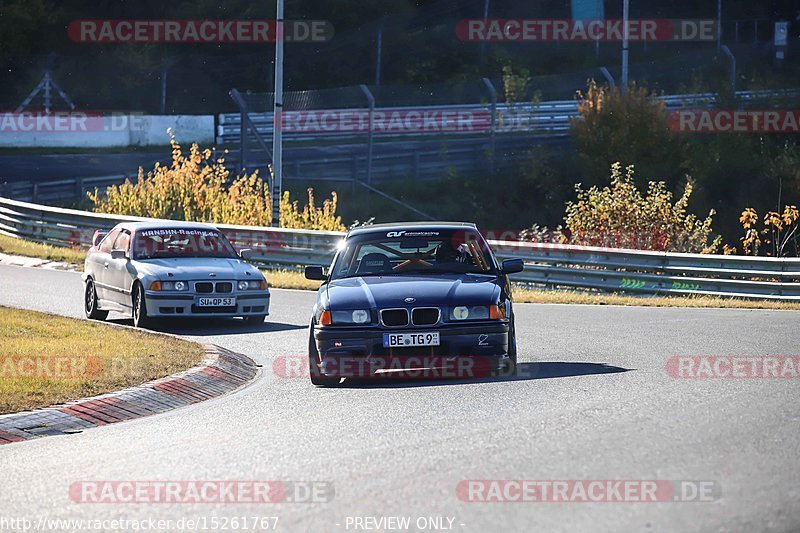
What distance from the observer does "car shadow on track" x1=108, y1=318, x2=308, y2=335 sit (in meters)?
18.4

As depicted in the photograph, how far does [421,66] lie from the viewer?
68.4 m

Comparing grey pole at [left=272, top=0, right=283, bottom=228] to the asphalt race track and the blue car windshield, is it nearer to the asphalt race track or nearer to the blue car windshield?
the blue car windshield

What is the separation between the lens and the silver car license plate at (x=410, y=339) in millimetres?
12672

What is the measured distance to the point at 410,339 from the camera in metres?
12.7

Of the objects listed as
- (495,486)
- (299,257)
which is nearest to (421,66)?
(299,257)

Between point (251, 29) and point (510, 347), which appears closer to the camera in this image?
point (510, 347)

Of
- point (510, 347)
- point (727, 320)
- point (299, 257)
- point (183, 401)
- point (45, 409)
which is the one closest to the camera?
point (45, 409)

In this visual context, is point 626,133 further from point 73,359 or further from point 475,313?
point 73,359

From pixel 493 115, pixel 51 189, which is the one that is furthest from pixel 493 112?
pixel 51 189

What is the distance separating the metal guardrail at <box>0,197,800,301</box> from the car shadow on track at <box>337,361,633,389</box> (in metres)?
10.9

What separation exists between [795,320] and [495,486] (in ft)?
40.9

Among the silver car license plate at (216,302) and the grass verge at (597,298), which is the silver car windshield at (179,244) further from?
the grass verge at (597,298)

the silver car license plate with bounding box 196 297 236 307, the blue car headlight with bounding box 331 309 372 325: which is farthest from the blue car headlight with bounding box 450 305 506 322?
the silver car license plate with bounding box 196 297 236 307

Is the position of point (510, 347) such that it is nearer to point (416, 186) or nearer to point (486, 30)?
point (416, 186)
